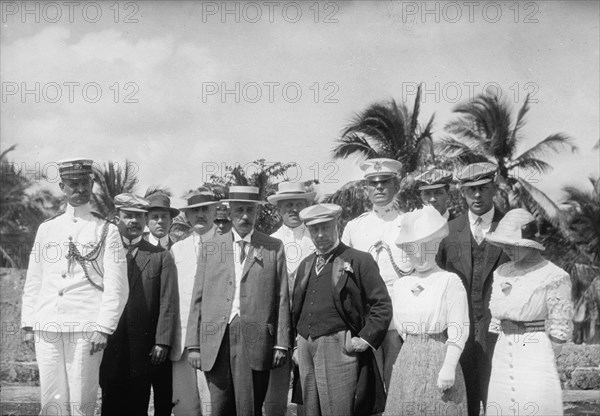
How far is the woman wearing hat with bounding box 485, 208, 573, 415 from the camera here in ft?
16.6

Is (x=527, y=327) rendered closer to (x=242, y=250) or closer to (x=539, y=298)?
(x=539, y=298)

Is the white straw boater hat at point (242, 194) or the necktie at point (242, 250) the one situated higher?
the white straw boater hat at point (242, 194)

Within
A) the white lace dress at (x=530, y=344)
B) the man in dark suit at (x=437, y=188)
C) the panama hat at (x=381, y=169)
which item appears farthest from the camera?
the man in dark suit at (x=437, y=188)

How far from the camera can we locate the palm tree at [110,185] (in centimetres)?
1901

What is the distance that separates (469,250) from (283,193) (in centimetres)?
175

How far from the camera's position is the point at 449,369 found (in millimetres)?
4863

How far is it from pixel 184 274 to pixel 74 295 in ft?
3.91

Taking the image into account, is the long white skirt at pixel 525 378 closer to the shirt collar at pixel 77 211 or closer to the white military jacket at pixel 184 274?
the white military jacket at pixel 184 274

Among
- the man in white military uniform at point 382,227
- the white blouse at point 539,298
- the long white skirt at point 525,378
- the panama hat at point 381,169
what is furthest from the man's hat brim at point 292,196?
the long white skirt at point 525,378

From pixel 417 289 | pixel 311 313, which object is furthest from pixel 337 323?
pixel 417 289

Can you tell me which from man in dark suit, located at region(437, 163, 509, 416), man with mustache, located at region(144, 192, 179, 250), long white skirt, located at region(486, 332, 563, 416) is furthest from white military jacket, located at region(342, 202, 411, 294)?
man with mustache, located at region(144, 192, 179, 250)

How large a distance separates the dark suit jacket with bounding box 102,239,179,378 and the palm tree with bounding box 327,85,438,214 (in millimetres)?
13027

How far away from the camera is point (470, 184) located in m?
6.17

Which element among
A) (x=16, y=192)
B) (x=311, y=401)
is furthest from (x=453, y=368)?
(x=16, y=192)
